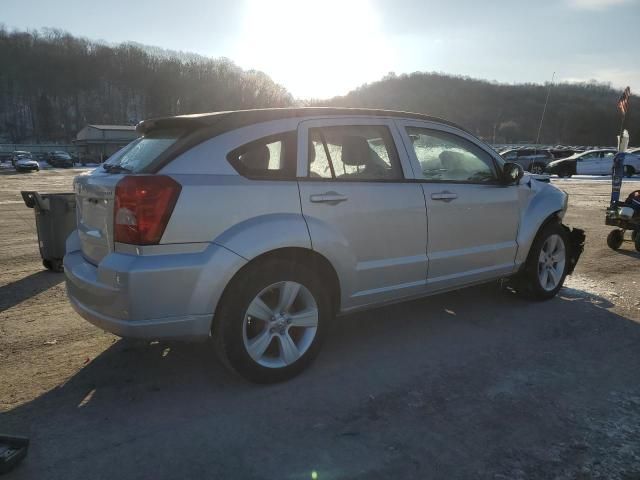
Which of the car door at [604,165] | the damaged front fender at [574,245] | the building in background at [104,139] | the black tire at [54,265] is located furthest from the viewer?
the building in background at [104,139]

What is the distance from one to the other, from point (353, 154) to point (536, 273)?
2.51m

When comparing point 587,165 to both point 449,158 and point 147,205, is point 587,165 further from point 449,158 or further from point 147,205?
point 147,205

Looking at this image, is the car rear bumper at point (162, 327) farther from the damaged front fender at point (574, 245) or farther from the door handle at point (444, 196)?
the damaged front fender at point (574, 245)

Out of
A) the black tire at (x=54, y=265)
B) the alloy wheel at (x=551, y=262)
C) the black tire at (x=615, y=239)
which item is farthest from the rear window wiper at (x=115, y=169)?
the black tire at (x=615, y=239)

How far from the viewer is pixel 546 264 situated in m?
5.21

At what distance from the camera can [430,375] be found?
3504mm

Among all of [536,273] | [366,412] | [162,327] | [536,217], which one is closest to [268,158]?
[162,327]

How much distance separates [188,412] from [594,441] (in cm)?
226

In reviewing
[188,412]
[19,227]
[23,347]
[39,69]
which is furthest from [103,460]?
[39,69]

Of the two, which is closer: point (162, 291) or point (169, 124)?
point (162, 291)

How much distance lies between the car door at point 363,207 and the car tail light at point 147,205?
88cm

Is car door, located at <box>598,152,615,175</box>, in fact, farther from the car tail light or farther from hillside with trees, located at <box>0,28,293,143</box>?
hillside with trees, located at <box>0,28,293,143</box>

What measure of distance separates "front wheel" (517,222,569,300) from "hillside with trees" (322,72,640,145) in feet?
353

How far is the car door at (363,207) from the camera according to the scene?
136 inches
